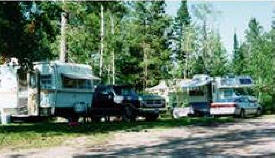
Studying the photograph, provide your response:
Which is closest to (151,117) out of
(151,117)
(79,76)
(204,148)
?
(151,117)

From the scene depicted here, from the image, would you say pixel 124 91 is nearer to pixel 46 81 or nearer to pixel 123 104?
pixel 123 104

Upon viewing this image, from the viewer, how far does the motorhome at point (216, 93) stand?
102 ft

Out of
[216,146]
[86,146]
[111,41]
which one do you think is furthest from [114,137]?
[111,41]

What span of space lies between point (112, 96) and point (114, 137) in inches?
389

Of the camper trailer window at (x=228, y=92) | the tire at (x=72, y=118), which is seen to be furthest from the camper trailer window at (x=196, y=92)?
the tire at (x=72, y=118)

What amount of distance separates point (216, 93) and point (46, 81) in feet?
51.9

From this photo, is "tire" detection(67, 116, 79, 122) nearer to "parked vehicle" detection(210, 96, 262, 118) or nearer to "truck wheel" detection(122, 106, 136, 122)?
"truck wheel" detection(122, 106, 136, 122)

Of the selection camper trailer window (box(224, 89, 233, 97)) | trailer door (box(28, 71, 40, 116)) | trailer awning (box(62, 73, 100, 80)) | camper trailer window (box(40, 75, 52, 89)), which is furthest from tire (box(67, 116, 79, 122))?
camper trailer window (box(224, 89, 233, 97))

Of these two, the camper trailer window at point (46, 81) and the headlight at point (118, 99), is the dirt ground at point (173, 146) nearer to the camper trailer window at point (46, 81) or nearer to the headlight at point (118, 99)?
the camper trailer window at point (46, 81)

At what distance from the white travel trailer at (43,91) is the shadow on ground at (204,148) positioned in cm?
944

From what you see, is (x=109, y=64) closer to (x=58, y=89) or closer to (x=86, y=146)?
(x=58, y=89)

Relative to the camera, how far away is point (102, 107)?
89.2 feet

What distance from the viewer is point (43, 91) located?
79.3ft

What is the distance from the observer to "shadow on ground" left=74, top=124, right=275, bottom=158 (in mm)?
12566
